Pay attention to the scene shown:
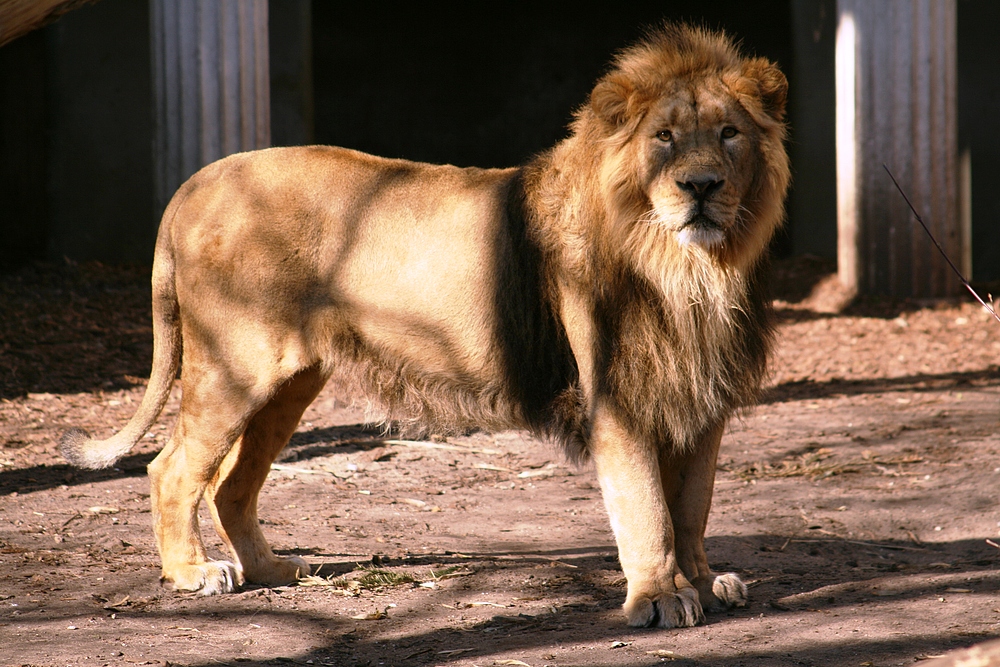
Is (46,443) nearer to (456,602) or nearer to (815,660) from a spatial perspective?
(456,602)

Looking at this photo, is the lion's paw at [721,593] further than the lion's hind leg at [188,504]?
No

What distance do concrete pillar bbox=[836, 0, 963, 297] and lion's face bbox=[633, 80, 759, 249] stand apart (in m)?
6.66

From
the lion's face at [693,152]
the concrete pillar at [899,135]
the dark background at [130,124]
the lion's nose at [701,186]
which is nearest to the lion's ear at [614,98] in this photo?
the lion's face at [693,152]

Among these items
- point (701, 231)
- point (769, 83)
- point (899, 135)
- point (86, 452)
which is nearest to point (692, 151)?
point (701, 231)

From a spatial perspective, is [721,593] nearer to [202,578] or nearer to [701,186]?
[701,186]

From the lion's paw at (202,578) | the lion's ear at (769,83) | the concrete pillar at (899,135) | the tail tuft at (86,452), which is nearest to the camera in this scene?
the lion's ear at (769,83)

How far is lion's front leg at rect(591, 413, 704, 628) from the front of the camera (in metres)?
3.73

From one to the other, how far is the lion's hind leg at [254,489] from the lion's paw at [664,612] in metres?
1.46

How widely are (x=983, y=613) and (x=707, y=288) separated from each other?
4.63 ft

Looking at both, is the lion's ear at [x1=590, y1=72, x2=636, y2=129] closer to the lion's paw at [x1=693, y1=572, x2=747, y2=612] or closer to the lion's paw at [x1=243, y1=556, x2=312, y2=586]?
the lion's paw at [x1=693, y1=572, x2=747, y2=612]

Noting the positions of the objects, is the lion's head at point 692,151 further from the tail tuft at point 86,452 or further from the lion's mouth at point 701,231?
the tail tuft at point 86,452

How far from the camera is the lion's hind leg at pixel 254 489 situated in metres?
4.44

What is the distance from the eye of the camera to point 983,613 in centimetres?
368

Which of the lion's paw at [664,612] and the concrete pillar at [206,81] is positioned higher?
the concrete pillar at [206,81]
